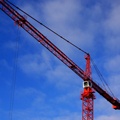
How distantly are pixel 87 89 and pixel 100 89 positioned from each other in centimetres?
509

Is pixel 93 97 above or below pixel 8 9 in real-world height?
below

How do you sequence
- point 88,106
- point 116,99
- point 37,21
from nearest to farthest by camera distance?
point 37,21
point 88,106
point 116,99

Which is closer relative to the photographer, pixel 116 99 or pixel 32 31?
pixel 32 31

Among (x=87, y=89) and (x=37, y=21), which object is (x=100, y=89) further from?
(x=37, y=21)

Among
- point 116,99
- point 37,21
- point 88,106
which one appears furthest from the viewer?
point 116,99

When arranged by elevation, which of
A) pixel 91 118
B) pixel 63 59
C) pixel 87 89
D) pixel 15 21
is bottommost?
pixel 91 118

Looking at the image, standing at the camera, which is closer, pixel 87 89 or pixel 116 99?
pixel 87 89

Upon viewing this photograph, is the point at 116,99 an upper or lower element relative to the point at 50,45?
lower

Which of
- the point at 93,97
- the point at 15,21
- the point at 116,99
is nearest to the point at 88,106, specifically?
the point at 93,97

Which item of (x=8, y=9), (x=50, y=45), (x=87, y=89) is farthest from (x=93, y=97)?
(x=8, y=9)

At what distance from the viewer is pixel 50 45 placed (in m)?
101

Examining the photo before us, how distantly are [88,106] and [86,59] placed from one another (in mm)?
12706

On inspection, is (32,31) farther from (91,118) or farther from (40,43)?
(91,118)

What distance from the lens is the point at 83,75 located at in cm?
10431
